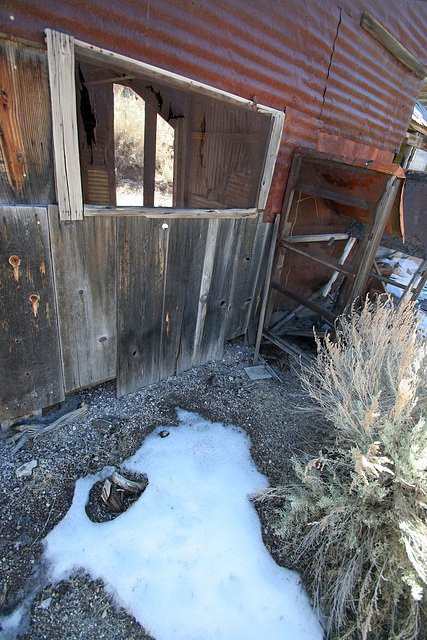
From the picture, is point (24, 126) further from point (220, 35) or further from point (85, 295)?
point (220, 35)

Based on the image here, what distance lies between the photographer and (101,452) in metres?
2.26

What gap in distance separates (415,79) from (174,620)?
649 centimetres

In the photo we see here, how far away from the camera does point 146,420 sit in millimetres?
2586

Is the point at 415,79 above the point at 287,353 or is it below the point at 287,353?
above

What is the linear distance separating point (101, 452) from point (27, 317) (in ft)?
3.55

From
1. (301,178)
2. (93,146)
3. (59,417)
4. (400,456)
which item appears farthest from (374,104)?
(59,417)

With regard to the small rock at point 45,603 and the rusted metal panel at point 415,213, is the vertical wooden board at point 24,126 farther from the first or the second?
the rusted metal panel at point 415,213

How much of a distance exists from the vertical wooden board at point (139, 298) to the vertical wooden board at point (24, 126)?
543 millimetres

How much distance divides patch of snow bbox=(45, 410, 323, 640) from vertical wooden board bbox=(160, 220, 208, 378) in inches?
40.6

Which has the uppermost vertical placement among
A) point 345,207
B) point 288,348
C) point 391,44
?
point 391,44

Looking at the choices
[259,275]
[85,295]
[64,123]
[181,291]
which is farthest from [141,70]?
[259,275]

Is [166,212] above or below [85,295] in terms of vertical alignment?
above

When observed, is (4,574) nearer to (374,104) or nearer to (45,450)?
(45,450)

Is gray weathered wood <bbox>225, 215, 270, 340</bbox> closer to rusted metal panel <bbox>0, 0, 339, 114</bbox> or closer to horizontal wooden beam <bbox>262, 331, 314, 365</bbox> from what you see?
horizontal wooden beam <bbox>262, 331, 314, 365</bbox>
